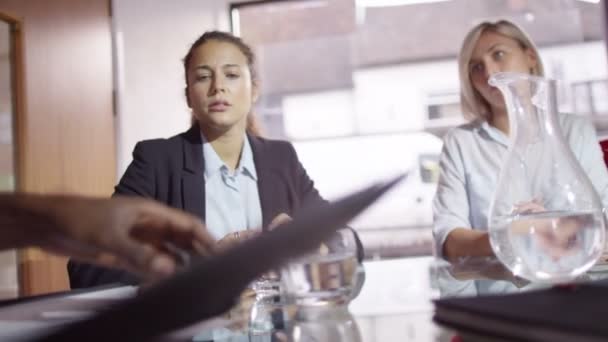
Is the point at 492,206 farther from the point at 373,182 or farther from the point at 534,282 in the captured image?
the point at 373,182

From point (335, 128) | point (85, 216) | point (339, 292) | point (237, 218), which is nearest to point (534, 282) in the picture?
point (339, 292)

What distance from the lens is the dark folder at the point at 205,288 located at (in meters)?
0.23

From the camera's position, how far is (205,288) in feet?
0.81

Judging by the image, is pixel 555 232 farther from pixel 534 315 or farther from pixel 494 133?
pixel 494 133

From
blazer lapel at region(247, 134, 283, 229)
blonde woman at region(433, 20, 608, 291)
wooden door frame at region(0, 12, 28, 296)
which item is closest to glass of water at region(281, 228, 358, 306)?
blonde woman at region(433, 20, 608, 291)

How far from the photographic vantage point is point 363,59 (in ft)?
14.5

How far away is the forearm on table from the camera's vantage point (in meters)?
1.15

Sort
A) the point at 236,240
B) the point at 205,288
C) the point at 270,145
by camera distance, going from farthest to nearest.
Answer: the point at 270,145
the point at 236,240
the point at 205,288

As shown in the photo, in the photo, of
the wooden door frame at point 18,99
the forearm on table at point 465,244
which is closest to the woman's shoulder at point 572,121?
the forearm on table at point 465,244

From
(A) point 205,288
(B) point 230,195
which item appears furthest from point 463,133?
(A) point 205,288

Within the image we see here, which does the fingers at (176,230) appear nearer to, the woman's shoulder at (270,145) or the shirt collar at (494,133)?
the shirt collar at (494,133)

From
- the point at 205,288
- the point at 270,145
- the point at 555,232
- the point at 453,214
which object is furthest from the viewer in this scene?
the point at 270,145

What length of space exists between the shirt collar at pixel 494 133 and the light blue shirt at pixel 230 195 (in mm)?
638

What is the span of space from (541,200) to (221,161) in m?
1.17
